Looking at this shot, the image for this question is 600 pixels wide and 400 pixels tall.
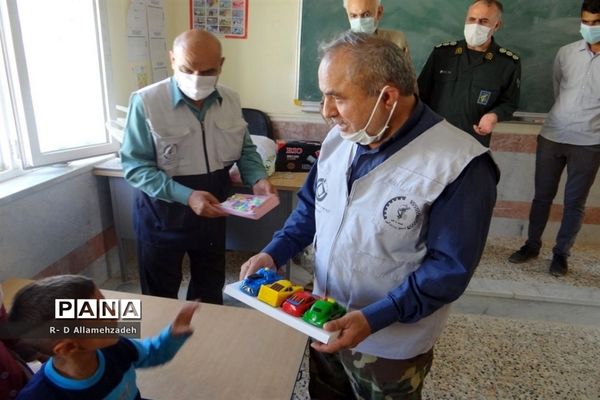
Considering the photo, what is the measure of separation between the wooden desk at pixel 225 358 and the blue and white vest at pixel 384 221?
9.0 inches

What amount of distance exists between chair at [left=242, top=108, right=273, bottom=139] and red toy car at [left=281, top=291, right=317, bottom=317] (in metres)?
2.54

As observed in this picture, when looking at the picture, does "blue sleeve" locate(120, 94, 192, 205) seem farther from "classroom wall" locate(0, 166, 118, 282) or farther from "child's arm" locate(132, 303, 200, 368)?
"child's arm" locate(132, 303, 200, 368)

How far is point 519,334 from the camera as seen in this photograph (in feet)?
7.92

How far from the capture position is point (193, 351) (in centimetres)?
124

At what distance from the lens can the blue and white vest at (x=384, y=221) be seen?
94cm

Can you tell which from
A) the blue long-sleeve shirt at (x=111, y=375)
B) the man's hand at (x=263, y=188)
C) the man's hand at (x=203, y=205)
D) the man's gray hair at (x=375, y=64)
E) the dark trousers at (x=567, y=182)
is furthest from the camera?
the dark trousers at (x=567, y=182)

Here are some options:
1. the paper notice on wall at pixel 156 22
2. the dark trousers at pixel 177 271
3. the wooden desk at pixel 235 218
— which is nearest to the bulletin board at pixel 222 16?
the paper notice on wall at pixel 156 22

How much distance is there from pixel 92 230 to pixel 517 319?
2656 millimetres

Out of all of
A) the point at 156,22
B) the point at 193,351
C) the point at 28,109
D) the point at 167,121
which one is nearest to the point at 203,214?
the point at 167,121

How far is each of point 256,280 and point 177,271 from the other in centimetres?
107

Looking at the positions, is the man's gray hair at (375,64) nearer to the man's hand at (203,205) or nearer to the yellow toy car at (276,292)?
the yellow toy car at (276,292)

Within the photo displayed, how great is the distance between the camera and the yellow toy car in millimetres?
1004

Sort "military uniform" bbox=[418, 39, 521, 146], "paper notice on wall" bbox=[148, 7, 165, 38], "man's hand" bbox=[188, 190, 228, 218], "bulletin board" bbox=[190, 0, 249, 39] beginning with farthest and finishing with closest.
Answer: "bulletin board" bbox=[190, 0, 249, 39] < "paper notice on wall" bbox=[148, 7, 165, 38] < "military uniform" bbox=[418, 39, 521, 146] < "man's hand" bbox=[188, 190, 228, 218]

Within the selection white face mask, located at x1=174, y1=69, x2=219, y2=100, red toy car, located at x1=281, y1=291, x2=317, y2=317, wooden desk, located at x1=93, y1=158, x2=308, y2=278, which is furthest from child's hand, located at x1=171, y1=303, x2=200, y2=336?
wooden desk, located at x1=93, y1=158, x2=308, y2=278
